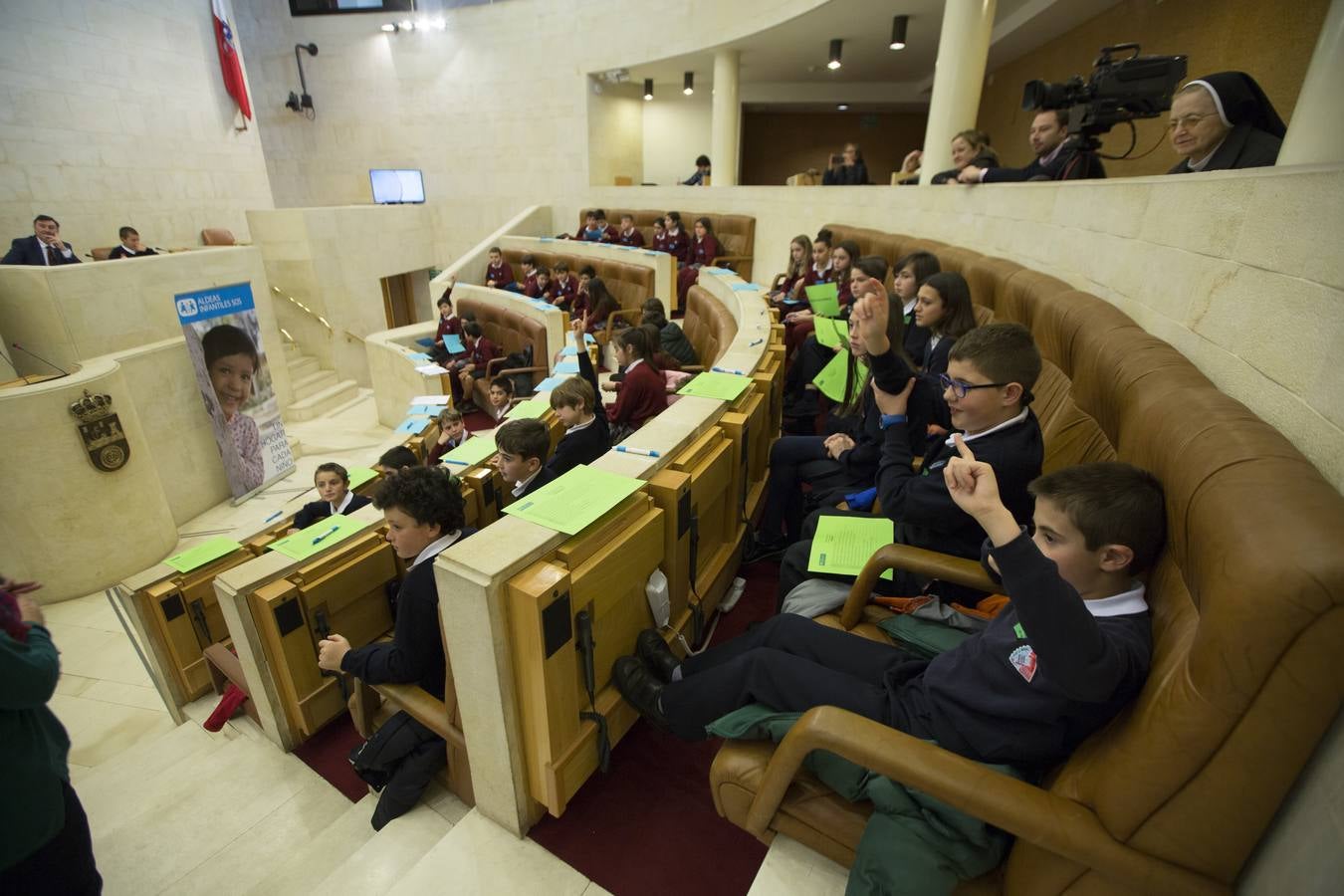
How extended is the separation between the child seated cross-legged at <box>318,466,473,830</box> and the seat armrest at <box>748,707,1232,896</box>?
96cm

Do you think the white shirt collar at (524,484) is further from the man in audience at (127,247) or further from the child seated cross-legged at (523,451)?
the man in audience at (127,247)

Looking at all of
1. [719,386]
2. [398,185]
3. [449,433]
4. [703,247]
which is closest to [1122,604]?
[719,386]

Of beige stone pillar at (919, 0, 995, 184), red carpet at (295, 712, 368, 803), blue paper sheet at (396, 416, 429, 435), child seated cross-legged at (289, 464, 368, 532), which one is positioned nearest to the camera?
red carpet at (295, 712, 368, 803)

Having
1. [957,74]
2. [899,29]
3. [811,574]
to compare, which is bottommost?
[811,574]

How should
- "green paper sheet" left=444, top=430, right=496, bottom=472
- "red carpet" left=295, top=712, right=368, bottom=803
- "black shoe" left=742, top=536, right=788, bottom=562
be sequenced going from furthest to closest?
"green paper sheet" left=444, top=430, right=496, bottom=472 → "black shoe" left=742, top=536, right=788, bottom=562 → "red carpet" left=295, top=712, right=368, bottom=803

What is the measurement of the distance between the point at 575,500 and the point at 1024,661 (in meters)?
0.96

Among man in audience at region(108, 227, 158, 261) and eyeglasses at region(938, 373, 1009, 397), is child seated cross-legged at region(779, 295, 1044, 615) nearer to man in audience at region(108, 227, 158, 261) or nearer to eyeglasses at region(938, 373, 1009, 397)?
eyeglasses at region(938, 373, 1009, 397)

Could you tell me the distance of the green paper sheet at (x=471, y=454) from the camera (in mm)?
2544

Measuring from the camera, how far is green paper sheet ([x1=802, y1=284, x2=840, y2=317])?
3451 millimetres

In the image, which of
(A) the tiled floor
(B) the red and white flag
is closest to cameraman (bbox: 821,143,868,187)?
(A) the tiled floor

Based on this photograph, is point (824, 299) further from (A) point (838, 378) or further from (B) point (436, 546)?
(B) point (436, 546)

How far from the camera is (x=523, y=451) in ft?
6.99

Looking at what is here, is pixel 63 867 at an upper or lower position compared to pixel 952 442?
lower

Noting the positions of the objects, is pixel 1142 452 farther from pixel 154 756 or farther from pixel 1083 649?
pixel 154 756
